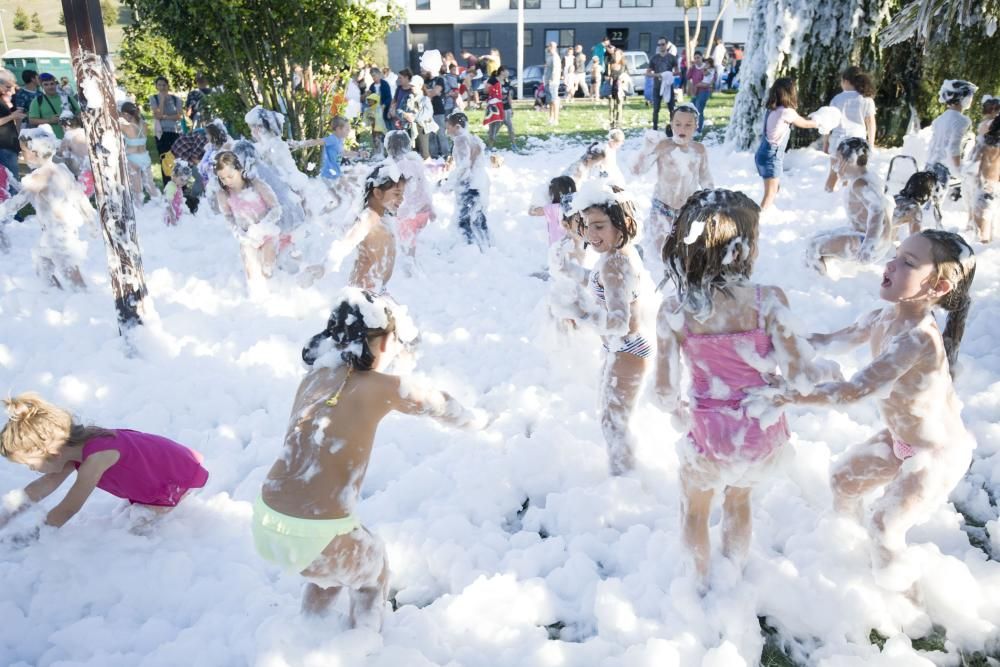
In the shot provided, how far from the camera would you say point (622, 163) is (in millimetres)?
12375

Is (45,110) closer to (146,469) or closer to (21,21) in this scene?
(146,469)

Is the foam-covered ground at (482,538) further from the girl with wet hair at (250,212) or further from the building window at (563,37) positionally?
the building window at (563,37)

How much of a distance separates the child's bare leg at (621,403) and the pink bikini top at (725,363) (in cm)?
103

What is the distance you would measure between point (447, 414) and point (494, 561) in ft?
3.20

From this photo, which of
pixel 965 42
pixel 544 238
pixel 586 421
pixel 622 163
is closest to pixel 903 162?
pixel 965 42

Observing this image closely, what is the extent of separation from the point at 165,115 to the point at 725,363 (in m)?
11.1

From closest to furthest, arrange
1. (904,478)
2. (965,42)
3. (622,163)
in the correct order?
(904,478)
(965,42)
(622,163)

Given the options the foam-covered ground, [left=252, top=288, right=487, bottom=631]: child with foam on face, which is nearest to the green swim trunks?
[left=252, top=288, right=487, bottom=631]: child with foam on face

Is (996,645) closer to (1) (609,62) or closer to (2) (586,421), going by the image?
(2) (586,421)

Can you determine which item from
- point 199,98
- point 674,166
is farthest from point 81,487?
point 199,98

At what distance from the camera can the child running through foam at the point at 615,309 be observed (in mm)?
3395

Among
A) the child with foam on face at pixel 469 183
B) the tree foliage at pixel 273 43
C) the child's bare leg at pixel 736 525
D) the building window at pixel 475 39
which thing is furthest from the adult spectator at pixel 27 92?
the building window at pixel 475 39

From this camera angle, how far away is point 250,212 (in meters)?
6.71

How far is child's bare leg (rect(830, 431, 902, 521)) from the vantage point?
298cm
